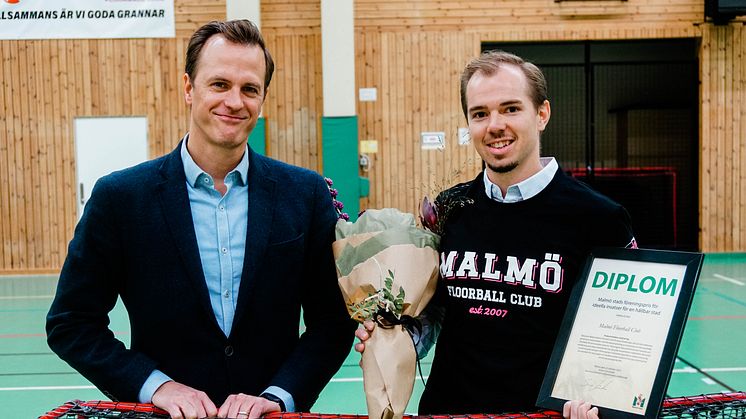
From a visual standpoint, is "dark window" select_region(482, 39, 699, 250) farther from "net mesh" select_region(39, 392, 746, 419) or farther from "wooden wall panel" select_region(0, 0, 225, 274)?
"net mesh" select_region(39, 392, 746, 419)

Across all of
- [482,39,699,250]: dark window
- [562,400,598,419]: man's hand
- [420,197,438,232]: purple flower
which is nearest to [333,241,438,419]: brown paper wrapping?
[420,197,438,232]: purple flower

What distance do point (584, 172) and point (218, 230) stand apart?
420 inches

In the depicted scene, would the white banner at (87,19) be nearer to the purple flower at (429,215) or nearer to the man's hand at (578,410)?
the purple flower at (429,215)

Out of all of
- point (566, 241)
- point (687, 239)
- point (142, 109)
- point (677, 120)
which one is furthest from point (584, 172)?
point (566, 241)

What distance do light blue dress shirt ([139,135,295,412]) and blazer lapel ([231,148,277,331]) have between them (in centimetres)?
3

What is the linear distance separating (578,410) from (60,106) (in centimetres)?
1136

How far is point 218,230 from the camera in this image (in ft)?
6.19

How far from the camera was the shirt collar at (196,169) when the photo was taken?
1.91 m

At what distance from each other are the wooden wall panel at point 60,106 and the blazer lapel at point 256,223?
388 inches

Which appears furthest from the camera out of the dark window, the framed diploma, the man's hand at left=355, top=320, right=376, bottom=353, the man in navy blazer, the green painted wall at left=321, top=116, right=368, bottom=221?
the dark window

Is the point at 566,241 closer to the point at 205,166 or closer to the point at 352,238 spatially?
the point at 352,238

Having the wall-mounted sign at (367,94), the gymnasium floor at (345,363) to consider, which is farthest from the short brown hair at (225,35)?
the wall-mounted sign at (367,94)

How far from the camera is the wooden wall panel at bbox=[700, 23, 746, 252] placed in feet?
37.9
